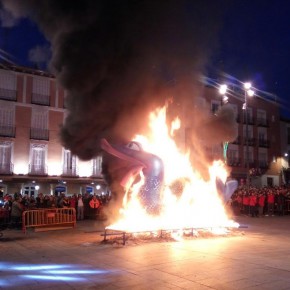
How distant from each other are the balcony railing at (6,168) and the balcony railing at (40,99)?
538 cm

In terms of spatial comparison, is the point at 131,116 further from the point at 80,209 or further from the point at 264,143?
the point at 264,143

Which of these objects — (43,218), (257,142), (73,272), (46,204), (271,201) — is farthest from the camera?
(257,142)

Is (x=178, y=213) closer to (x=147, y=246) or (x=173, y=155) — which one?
(x=173, y=155)

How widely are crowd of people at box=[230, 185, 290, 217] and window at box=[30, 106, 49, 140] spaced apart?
627 inches

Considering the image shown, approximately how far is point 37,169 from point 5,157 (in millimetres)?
2580

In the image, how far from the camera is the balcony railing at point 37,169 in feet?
96.8

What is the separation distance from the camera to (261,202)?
2206 cm

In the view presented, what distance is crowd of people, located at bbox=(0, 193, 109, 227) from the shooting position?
49.6 ft

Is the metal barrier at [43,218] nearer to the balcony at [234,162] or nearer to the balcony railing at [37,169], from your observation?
the balcony railing at [37,169]

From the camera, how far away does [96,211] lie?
19953 mm

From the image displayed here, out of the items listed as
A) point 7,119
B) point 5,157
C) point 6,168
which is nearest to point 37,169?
point 6,168

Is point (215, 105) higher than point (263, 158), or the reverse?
point (215, 105)

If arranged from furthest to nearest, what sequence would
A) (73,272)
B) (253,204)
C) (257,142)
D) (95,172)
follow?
(257,142), (95,172), (253,204), (73,272)

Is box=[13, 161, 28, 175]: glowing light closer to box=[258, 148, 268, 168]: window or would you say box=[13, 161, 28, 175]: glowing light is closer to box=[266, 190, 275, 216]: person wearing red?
box=[266, 190, 275, 216]: person wearing red
